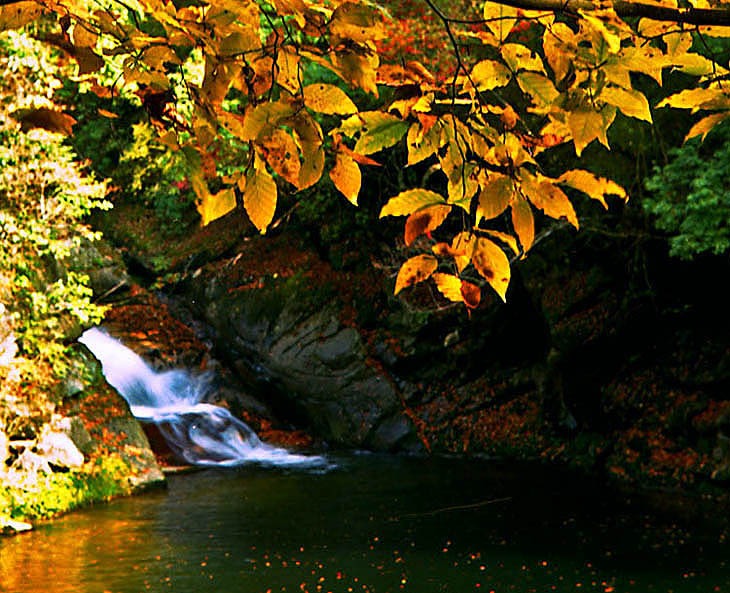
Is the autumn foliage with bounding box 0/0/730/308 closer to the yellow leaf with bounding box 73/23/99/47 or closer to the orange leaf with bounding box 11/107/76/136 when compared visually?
the yellow leaf with bounding box 73/23/99/47

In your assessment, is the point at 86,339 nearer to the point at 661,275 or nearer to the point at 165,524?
the point at 165,524

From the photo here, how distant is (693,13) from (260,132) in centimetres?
87

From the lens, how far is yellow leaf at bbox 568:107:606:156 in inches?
61.2

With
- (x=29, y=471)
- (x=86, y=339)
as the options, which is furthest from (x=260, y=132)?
(x=86, y=339)

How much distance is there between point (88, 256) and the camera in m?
12.7

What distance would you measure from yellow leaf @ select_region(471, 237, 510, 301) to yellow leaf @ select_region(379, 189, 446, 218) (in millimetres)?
131

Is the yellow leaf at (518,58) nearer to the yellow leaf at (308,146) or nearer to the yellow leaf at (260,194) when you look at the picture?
the yellow leaf at (308,146)

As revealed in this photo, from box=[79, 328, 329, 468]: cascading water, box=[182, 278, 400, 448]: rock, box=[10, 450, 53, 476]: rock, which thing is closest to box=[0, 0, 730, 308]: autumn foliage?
box=[10, 450, 53, 476]: rock

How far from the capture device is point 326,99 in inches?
61.5

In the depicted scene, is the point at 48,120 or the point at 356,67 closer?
the point at 356,67

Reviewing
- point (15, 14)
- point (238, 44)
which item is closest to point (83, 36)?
point (15, 14)

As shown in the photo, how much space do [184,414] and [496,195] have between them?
561 inches

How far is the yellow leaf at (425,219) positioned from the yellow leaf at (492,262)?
0.11 m

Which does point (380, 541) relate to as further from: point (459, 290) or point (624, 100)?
point (624, 100)
